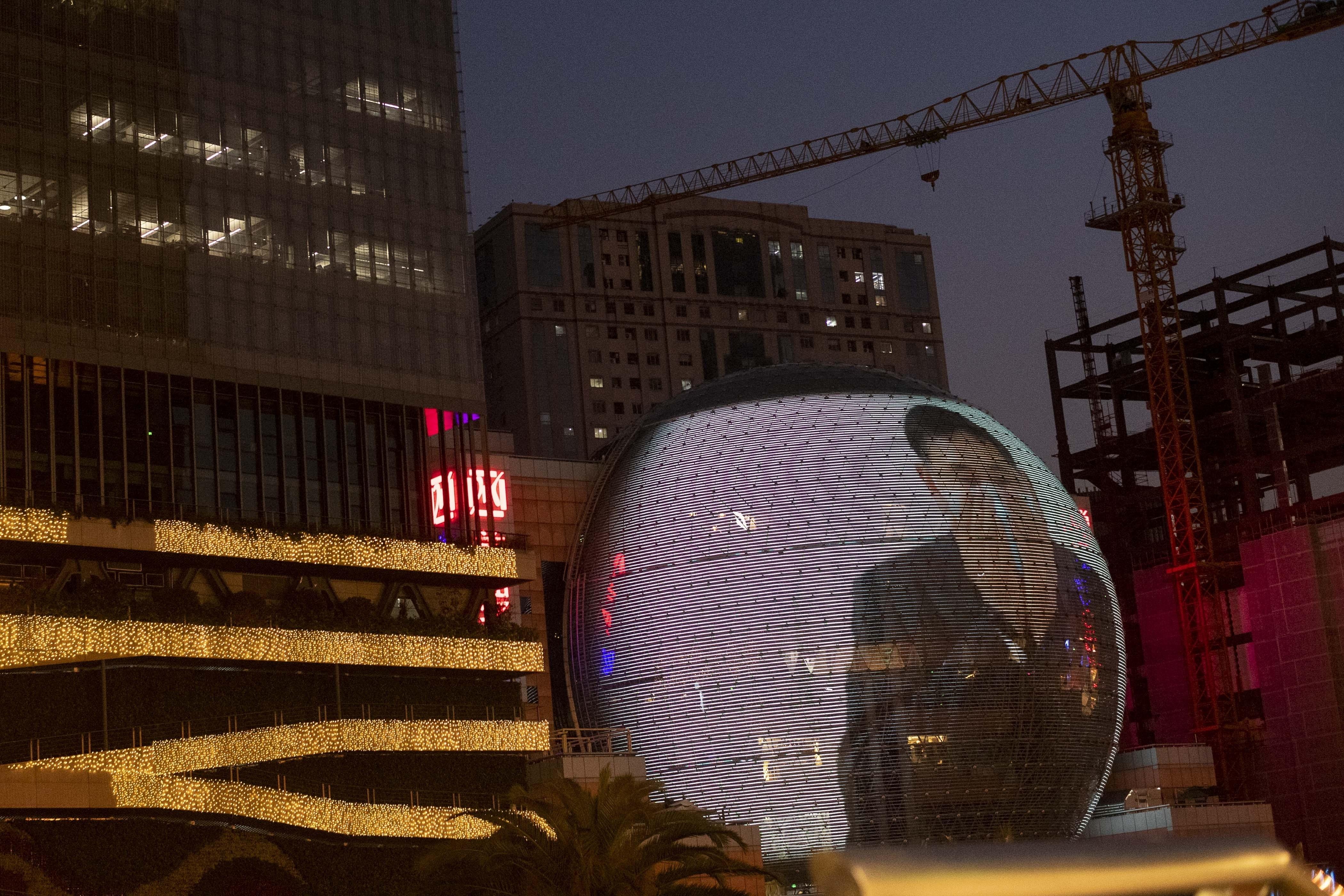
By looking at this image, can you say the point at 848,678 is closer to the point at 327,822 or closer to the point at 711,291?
the point at 327,822

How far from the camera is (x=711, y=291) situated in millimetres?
159625

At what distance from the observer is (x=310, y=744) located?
2023 inches

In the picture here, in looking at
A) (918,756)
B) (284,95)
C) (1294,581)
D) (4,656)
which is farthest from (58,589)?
(1294,581)

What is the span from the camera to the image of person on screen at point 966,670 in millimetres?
51281

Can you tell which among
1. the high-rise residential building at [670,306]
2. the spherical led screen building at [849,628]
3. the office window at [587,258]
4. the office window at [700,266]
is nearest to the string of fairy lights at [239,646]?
the spherical led screen building at [849,628]

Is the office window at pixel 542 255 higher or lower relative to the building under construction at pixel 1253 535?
higher

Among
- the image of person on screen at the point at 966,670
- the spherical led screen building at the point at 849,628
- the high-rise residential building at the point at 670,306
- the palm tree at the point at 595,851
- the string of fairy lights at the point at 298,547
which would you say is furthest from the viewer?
the high-rise residential building at the point at 670,306

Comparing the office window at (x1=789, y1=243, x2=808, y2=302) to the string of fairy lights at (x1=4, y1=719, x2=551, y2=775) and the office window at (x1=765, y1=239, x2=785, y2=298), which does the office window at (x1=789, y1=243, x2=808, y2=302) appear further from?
the string of fairy lights at (x1=4, y1=719, x2=551, y2=775)

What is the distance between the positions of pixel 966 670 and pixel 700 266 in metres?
110

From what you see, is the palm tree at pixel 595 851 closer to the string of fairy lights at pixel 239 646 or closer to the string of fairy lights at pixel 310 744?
the string of fairy lights at pixel 310 744

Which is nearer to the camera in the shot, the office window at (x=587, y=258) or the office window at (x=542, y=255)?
the office window at (x=542, y=255)

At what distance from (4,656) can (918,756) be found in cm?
2657

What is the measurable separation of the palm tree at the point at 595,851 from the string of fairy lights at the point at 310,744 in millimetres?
11615

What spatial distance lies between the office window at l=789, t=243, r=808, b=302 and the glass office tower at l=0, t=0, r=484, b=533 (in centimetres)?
9654
